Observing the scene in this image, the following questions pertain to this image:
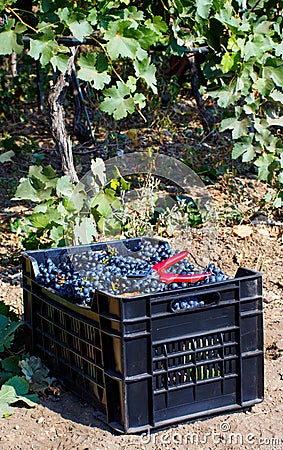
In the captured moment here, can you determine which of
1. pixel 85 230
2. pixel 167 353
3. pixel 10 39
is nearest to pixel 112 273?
pixel 167 353

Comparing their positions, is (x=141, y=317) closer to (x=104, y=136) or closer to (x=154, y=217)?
(x=154, y=217)

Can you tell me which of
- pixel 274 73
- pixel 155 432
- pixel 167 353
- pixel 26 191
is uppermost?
pixel 274 73

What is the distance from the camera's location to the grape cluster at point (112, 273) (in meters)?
2.93

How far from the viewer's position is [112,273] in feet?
10.2

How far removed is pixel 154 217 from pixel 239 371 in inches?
92.6

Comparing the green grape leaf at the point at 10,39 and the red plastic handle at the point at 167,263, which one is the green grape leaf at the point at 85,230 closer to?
the red plastic handle at the point at 167,263

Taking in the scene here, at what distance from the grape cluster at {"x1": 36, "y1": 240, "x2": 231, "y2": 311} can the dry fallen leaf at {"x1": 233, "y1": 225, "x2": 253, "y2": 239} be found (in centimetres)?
153

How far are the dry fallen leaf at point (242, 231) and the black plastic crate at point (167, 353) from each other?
6.58 ft

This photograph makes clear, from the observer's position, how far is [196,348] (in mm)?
2742

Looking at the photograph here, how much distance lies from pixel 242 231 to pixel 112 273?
2012 mm

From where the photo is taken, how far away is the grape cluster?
2926 millimetres

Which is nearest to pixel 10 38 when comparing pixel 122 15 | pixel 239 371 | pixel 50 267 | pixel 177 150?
pixel 122 15

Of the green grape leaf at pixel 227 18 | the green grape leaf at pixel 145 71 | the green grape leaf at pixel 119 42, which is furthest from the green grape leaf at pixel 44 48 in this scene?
the green grape leaf at pixel 227 18

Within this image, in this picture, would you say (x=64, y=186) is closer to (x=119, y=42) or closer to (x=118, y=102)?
(x=118, y=102)
